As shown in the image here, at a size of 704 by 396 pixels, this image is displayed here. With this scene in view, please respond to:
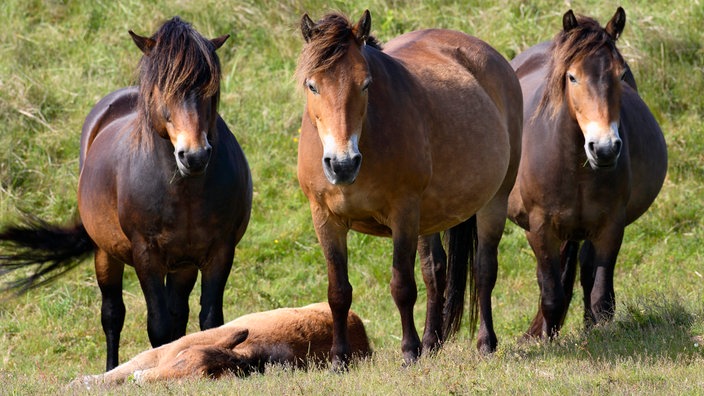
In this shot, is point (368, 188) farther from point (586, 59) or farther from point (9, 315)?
point (9, 315)

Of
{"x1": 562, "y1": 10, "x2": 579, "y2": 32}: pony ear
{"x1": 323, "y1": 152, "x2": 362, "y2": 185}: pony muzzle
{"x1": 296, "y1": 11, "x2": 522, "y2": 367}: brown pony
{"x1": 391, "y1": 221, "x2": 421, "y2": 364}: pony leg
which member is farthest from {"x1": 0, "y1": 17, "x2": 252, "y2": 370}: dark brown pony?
{"x1": 562, "y1": 10, "x2": 579, "y2": 32}: pony ear

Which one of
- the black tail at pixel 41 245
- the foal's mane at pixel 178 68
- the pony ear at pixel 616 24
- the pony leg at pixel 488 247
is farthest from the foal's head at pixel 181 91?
the pony ear at pixel 616 24

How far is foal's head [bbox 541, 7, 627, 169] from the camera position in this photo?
759cm

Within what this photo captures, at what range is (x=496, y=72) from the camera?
8.46 metres

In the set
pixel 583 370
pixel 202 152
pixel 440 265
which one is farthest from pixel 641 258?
pixel 202 152

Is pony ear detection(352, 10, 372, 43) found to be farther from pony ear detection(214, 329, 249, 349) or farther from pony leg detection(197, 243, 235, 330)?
pony ear detection(214, 329, 249, 349)

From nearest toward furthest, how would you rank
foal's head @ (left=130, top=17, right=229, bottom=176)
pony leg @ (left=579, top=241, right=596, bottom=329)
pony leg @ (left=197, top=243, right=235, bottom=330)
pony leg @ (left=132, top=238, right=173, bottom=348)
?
foal's head @ (left=130, top=17, right=229, bottom=176) → pony leg @ (left=132, top=238, right=173, bottom=348) → pony leg @ (left=197, top=243, right=235, bottom=330) → pony leg @ (left=579, top=241, right=596, bottom=329)

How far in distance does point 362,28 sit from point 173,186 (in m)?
1.64

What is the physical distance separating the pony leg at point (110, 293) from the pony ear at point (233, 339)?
212cm

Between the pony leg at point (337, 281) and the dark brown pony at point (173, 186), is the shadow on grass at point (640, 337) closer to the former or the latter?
the pony leg at point (337, 281)

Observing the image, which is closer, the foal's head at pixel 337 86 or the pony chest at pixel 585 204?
the foal's head at pixel 337 86

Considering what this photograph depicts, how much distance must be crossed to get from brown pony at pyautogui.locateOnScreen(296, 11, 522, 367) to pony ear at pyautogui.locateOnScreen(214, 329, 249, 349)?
0.55 metres

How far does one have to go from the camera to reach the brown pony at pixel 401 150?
640 centimetres

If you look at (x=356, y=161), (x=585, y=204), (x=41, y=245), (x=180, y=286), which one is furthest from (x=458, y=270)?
(x=41, y=245)
